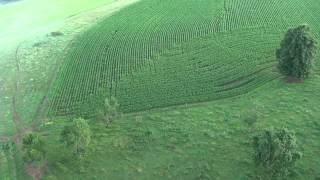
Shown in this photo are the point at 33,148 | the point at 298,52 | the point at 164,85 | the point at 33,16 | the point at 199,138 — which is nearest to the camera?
the point at 33,148

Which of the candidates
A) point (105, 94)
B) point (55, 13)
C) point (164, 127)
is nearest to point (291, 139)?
point (164, 127)

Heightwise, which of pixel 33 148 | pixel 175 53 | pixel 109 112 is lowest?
pixel 33 148

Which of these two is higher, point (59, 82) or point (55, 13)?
point (55, 13)

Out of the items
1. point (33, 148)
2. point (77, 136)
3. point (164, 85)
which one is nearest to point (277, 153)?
point (77, 136)

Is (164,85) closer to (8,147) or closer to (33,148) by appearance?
(33,148)

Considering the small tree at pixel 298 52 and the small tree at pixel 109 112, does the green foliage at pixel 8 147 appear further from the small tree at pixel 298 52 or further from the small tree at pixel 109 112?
the small tree at pixel 298 52

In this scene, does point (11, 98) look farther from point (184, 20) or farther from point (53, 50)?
point (184, 20)

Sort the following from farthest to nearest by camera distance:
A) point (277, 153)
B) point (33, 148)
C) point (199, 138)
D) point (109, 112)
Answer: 1. point (109, 112)
2. point (199, 138)
3. point (33, 148)
4. point (277, 153)

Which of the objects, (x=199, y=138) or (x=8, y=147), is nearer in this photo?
(x=199, y=138)
